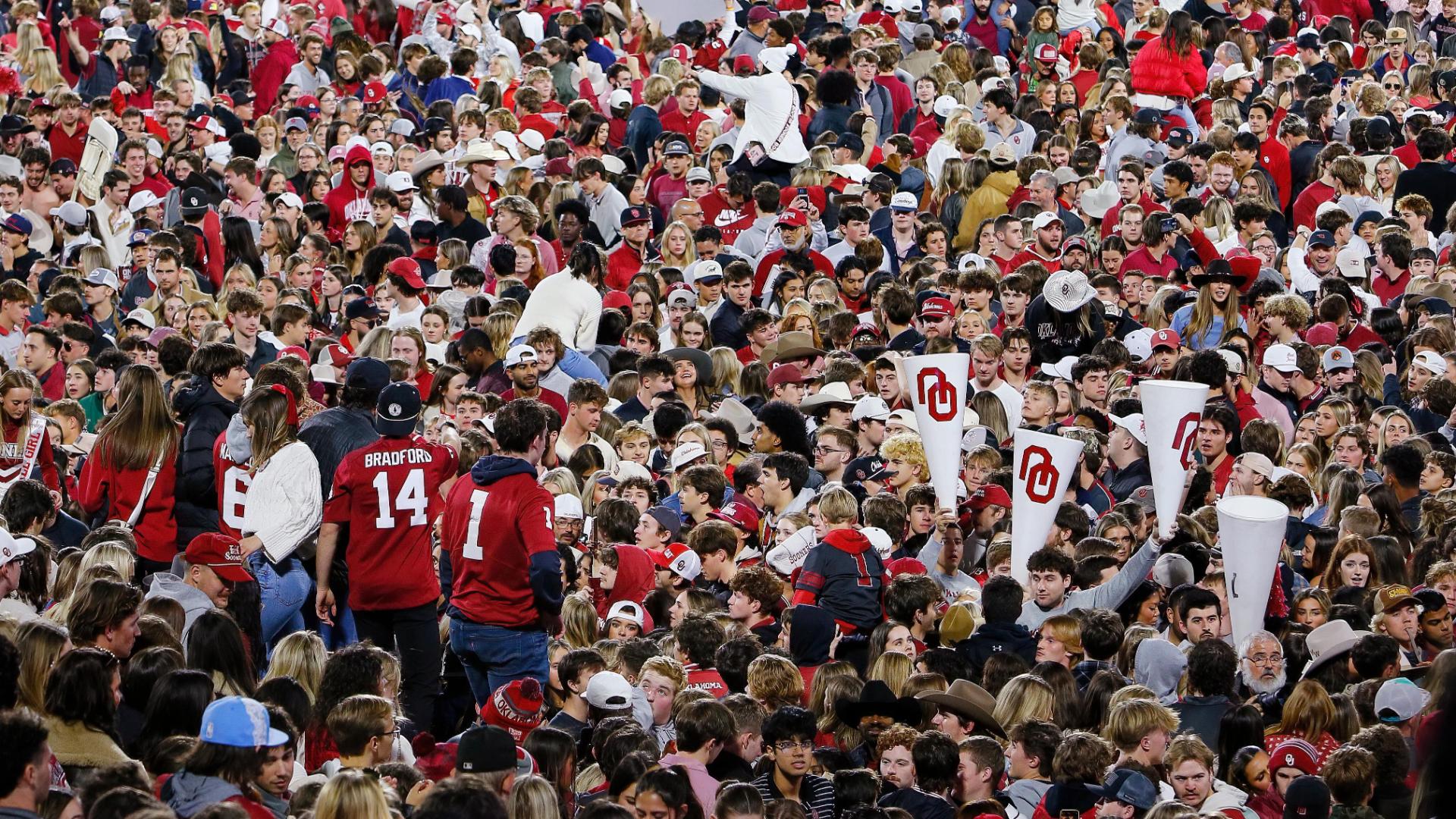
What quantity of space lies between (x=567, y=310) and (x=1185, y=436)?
15.6 ft

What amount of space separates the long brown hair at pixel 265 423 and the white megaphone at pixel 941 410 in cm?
304

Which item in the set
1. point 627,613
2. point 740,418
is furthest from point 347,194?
point 627,613

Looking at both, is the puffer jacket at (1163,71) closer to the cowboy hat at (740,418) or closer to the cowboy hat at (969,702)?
the cowboy hat at (740,418)

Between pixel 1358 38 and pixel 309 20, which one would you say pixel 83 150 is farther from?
pixel 1358 38

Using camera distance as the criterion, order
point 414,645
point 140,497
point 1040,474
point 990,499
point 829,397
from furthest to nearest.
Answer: point 829,397, point 990,499, point 140,497, point 1040,474, point 414,645

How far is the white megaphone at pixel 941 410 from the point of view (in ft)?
33.2

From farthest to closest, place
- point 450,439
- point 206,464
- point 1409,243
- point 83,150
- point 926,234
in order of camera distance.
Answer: point 83,150 → point 926,234 → point 1409,243 → point 450,439 → point 206,464

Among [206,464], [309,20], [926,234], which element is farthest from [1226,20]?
[206,464]

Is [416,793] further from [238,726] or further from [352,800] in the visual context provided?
[352,800]

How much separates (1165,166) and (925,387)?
6414 mm

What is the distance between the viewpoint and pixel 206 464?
9.80m

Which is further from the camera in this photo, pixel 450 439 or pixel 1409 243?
pixel 1409 243

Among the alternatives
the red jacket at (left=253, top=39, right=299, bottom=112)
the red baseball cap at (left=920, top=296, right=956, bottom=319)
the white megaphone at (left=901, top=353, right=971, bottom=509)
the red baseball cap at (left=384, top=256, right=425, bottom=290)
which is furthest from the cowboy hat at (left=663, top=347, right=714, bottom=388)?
the red jacket at (left=253, top=39, right=299, bottom=112)

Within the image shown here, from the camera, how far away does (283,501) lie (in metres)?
9.10
